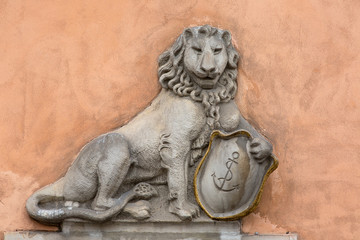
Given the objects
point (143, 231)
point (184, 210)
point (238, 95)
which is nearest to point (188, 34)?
point (238, 95)

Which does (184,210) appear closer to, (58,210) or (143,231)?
(143,231)

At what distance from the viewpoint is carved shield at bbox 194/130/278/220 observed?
5703 millimetres

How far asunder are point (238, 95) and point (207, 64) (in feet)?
1.05

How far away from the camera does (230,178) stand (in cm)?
570

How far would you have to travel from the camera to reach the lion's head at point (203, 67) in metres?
5.76

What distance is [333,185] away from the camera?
5.90 m

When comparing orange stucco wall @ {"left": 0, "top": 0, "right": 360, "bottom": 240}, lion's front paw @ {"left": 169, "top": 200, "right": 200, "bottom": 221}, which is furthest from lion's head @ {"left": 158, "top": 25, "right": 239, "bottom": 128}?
lion's front paw @ {"left": 169, "top": 200, "right": 200, "bottom": 221}

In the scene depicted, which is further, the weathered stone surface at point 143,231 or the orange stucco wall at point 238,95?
the orange stucco wall at point 238,95

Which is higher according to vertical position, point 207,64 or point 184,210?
point 207,64

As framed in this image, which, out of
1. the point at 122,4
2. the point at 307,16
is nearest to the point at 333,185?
the point at 307,16

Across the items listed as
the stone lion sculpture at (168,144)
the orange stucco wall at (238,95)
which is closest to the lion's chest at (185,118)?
the stone lion sculpture at (168,144)

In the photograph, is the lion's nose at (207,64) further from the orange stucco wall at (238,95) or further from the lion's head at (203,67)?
the orange stucco wall at (238,95)

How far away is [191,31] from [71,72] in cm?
68

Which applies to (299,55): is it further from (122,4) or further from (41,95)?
(41,95)
